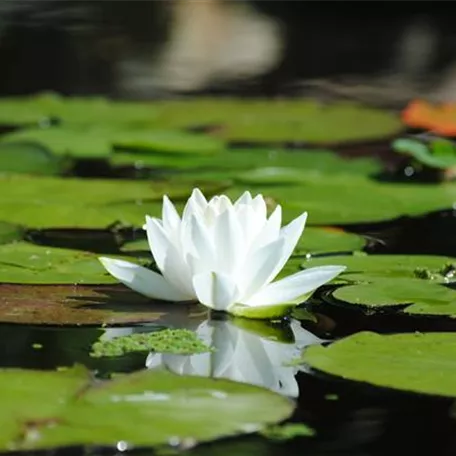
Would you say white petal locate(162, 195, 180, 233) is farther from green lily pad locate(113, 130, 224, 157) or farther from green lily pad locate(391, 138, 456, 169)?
green lily pad locate(113, 130, 224, 157)

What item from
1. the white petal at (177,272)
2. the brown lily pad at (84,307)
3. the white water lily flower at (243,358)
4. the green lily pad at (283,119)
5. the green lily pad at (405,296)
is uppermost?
the green lily pad at (283,119)

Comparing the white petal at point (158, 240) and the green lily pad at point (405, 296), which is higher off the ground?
the white petal at point (158, 240)

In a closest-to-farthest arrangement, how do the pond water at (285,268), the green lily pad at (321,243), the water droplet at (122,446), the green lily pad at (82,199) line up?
1. the water droplet at (122,446)
2. the pond water at (285,268)
3. the green lily pad at (321,243)
4. the green lily pad at (82,199)

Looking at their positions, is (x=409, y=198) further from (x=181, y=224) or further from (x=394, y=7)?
(x=394, y=7)

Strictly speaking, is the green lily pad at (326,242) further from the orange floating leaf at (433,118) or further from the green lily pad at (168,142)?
the orange floating leaf at (433,118)

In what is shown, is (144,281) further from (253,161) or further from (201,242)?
(253,161)

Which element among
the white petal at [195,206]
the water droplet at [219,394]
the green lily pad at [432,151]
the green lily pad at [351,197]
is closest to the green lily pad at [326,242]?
the green lily pad at [351,197]

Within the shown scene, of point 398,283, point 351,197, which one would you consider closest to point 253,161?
point 351,197
